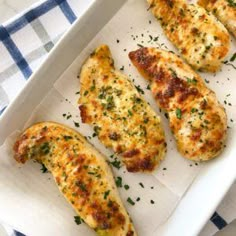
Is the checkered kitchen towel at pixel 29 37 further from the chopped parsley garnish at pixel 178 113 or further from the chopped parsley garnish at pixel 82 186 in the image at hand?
the chopped parsley garnish at pixel 178 113

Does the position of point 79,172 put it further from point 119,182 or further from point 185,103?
point 185,103

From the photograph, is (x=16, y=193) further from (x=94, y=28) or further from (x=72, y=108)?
(x=94, y=28)

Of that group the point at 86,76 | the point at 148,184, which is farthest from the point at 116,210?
the point at 86,76

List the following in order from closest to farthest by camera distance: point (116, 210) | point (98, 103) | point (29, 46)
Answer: point (116, 210), point (98, 103), point (29, 46)

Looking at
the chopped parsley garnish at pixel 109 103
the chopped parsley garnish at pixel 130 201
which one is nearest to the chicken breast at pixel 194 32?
the chopped parsley garnish at pixel 109 103

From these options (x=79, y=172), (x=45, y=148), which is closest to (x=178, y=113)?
(x=79, y=172)

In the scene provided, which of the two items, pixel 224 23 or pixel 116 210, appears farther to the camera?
pixel 224 23

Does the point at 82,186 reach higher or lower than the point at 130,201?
higher
